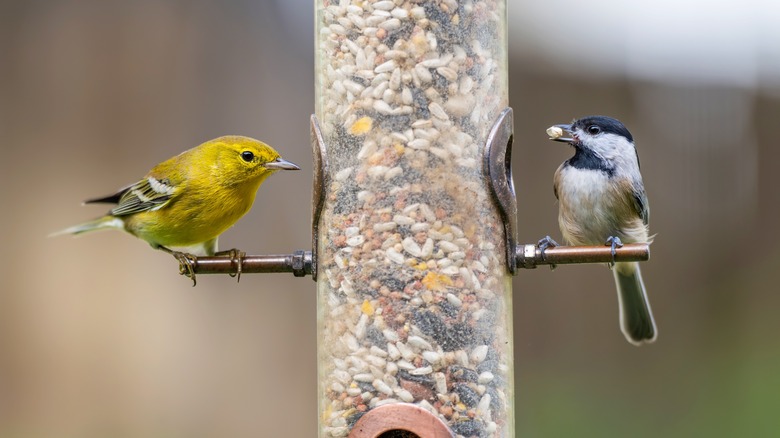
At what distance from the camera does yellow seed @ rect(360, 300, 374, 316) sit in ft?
12.8

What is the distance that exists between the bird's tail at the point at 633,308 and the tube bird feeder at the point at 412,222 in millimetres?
1850

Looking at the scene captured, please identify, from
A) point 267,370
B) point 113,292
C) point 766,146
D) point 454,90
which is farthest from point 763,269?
point 454,90

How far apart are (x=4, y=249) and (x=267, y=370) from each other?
8.33ft

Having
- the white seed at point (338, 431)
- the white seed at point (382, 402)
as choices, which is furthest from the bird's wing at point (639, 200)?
the white seed at point (338, 431)

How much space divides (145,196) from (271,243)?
10.2ft

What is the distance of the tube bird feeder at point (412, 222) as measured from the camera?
12.5 feet

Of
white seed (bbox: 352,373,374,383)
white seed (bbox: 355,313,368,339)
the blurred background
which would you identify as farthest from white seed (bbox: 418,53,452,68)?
the blurred background

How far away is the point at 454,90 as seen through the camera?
13.1ft

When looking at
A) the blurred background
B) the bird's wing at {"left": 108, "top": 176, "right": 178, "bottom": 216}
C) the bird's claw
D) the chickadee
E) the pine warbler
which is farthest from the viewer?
the blurred background

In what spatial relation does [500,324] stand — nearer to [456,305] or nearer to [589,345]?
[456,305]

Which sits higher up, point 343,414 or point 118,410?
point 343,414

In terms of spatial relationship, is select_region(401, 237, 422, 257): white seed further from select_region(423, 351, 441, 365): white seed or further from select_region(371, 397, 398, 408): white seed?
select_region(371, 397, 398, 408): white seed

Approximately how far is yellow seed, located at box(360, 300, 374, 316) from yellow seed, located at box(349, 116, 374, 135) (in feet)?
2.19

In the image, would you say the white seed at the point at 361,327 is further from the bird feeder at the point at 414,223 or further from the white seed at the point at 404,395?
the white seed at the point at 404,395
